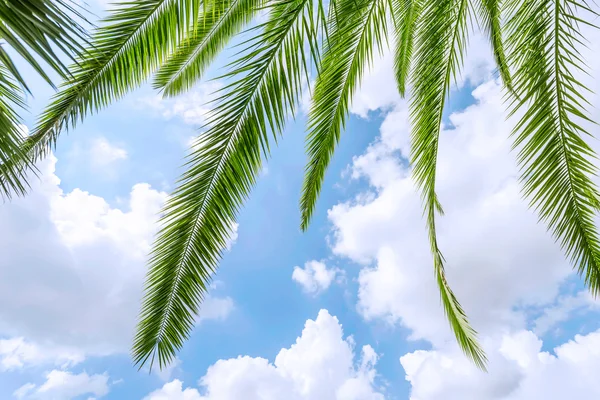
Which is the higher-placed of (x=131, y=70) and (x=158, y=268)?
(x=131, y=70)

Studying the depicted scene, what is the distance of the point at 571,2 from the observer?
10.9 ft

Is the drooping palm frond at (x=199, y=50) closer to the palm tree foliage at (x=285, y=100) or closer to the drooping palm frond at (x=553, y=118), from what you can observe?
the palm tree foliage at (x=285, y=100)

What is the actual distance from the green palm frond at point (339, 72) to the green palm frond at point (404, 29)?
31 cm

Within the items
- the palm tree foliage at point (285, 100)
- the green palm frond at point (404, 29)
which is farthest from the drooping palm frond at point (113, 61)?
the green palm frond at point (404, 29)

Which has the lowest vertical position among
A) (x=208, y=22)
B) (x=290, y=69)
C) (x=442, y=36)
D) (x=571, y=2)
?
(x=571, y=2)

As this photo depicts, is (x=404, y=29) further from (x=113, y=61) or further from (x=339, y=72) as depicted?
(x=113, y=61)

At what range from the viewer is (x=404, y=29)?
5902 mm

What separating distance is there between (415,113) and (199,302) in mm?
2530

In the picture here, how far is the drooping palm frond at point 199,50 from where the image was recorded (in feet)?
16.8

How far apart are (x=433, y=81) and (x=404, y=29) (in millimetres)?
1736

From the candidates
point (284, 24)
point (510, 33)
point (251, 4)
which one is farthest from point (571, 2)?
point (251, 4)

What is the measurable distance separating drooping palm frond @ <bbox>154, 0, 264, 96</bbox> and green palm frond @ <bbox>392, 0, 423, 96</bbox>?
155 cm

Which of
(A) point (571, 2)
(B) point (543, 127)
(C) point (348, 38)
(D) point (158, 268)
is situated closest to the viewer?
(A) point (571, 2)

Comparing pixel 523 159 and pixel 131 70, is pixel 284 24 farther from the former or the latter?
pixel 523 159
